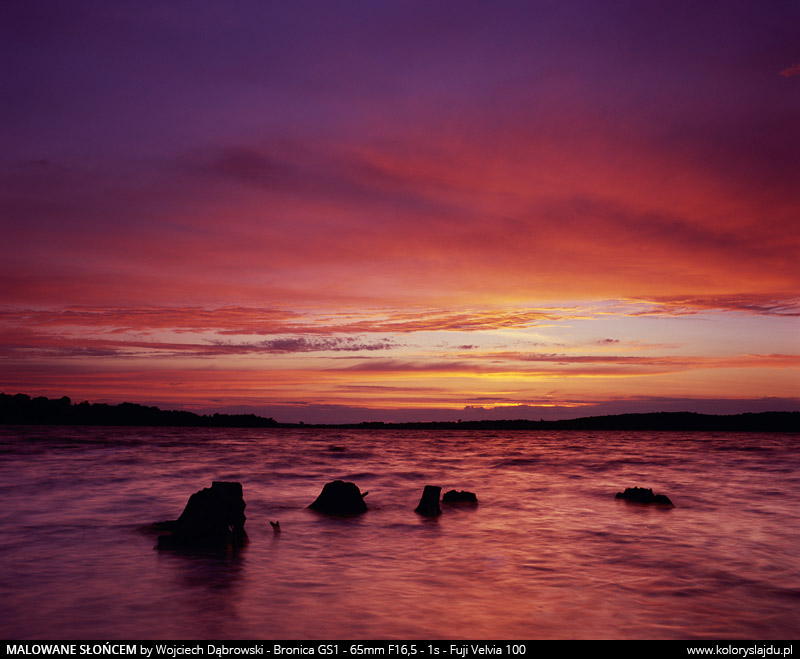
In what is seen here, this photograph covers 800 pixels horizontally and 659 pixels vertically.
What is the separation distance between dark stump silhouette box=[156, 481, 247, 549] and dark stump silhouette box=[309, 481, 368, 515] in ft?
17.0

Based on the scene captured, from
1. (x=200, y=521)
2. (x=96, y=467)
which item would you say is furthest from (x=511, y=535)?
(x=96, y=467)

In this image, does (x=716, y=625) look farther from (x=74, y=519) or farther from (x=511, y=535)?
(x=74, y=519)

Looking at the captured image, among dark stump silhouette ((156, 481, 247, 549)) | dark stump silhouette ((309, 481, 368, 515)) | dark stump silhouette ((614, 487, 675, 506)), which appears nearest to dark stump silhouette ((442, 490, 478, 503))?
dark stump silhouette ((309, 481, 368, 515))

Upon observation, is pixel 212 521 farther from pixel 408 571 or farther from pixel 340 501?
pixel 340 501

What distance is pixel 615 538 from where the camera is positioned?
52.3ft
